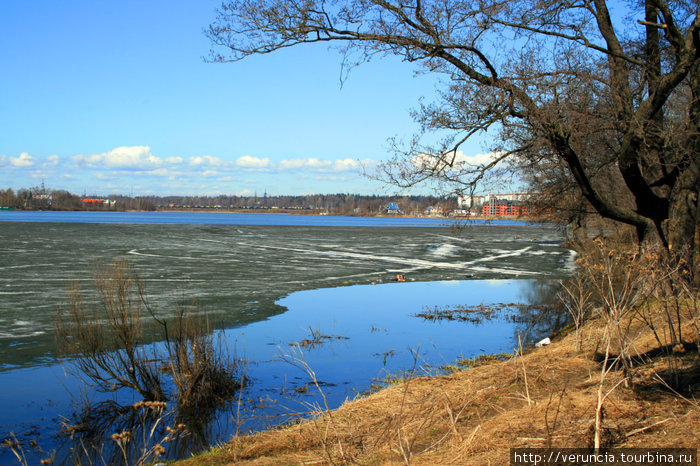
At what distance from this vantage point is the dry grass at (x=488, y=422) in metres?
5.12

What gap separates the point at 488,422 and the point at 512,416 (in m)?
0.26

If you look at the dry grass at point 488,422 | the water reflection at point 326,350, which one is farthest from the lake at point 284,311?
the dry grass at point 488,422

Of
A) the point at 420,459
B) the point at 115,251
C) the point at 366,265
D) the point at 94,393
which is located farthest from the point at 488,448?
the point at 115,251

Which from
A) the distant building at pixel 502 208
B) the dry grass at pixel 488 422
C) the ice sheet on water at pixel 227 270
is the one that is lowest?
the ice sheet on water at pixel 227 270

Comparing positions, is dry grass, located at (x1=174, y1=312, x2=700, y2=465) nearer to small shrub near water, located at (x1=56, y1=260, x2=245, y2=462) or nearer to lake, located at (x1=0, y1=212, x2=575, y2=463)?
lake, located at (x1=0, y1=212, x2=575, y2=463)

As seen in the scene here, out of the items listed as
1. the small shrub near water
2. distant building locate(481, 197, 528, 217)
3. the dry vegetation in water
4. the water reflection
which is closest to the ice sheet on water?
distant building locate(481, 197, 528, 217)

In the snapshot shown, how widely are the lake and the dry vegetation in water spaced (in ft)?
2.64

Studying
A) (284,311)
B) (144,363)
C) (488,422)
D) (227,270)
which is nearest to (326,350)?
(144,363)

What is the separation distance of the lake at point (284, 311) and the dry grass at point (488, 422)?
788 millimetres

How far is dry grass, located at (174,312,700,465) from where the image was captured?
512 centimetres

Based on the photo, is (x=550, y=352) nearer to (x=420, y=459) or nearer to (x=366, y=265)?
(x=420, y=459)

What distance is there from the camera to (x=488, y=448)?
5309 millimetres

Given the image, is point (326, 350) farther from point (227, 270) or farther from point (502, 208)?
point (227, 270)

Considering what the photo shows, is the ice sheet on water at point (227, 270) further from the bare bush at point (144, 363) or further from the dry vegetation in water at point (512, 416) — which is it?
the dry vegetation in water at point (512, 416)
